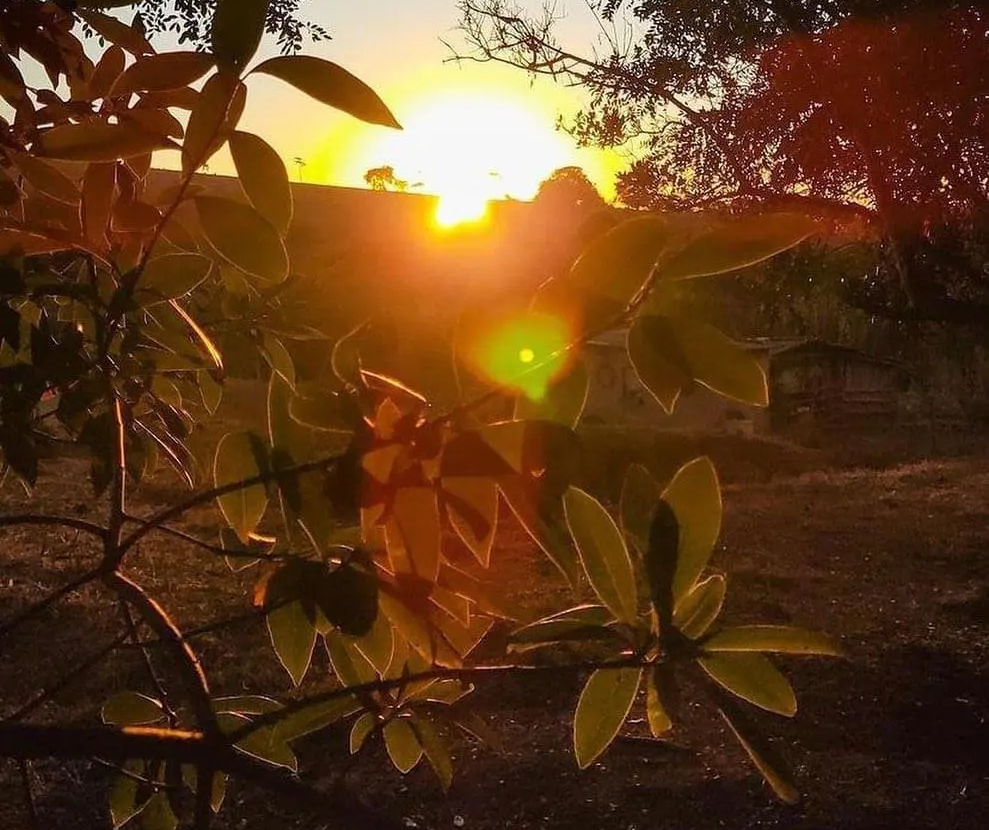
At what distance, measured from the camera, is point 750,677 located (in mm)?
695

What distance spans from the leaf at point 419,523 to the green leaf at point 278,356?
0.76 ft

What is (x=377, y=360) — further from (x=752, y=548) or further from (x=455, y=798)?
(x=752, y=548)

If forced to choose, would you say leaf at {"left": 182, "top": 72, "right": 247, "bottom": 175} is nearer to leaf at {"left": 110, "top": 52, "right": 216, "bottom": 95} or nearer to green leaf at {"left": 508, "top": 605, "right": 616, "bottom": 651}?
leaf at {"left": 110, "top": 52, "right": 216, "bottom": 95}

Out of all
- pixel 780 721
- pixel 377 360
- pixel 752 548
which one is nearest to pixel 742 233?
pixel 377 360

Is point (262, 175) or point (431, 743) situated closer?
point (262, 175)

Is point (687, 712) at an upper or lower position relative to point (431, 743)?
lower

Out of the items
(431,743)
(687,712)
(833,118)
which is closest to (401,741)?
(431,743)

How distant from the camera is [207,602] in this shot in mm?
5395

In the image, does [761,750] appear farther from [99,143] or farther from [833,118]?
[833,118]

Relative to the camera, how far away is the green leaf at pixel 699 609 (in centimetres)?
70

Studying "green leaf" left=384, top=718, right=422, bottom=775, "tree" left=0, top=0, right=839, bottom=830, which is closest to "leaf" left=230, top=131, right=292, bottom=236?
"tree" left=0, top=0, right=839, bottom=830

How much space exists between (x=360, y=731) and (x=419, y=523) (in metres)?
0.42

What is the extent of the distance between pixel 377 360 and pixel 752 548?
6.53 metres

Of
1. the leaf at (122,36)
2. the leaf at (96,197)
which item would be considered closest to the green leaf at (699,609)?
the leaf at (96,197)
